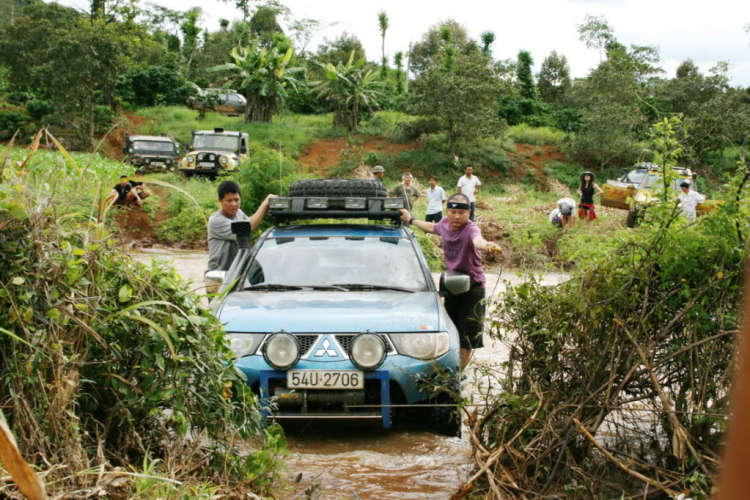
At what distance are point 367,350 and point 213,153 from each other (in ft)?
75.7

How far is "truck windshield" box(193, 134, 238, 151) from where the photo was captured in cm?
2962

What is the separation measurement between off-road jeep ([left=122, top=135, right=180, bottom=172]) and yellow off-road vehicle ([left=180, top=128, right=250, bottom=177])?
1.03m

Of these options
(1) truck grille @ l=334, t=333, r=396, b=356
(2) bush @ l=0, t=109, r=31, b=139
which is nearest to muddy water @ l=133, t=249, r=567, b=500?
(1) truck grille @ l=334, t=333, r=396, b=356

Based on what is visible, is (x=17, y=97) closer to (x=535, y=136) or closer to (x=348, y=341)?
(x=535, y=136)

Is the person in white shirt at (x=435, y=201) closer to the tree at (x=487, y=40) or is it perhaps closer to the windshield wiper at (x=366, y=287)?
the windshield wiper at (x=366, y=287)

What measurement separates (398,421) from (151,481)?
112 inches

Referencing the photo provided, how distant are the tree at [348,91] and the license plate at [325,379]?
112 feet

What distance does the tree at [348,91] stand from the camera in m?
38.8

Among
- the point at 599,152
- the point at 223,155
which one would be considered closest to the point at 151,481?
the point at 223,155

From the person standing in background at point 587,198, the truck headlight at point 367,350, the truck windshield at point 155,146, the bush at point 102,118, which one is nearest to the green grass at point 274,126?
the bush at point 102,118

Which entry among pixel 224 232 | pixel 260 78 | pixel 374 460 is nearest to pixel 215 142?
pixel 260 78

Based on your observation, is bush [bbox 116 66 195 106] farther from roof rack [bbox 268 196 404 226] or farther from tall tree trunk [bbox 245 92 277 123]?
roof rack [bbox 268 196 404 226]

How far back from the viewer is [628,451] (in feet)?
12.7

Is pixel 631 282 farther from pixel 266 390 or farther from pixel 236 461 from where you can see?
pixel 266 390
